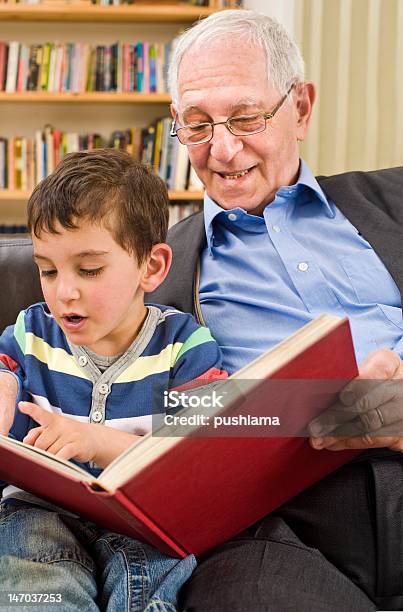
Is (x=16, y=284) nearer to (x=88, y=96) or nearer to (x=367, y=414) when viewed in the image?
(x=367, y=414)

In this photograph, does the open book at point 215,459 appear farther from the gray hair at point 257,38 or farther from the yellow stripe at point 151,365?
the gray hair at point 257,38

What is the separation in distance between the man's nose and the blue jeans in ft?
2.42

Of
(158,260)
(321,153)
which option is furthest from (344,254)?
(321,153)

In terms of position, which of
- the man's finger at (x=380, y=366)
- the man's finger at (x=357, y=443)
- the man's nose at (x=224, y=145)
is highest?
the man's nose at (x=224, y=145)

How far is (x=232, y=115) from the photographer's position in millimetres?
1486

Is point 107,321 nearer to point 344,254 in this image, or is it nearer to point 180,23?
point 344,254

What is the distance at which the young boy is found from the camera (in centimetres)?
92

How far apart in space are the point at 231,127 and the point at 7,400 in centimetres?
70

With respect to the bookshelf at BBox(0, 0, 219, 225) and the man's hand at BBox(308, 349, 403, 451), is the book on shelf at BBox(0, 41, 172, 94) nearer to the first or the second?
the bookshelf at BBox(0, 0, 219, 225)

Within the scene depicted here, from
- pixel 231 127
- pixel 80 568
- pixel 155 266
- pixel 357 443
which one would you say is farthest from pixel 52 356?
pixel 231 127

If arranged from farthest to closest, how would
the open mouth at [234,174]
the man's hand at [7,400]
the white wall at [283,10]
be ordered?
the white wall at [283,10] → the open mouth at [234,174] → the man's hand at [7,400]

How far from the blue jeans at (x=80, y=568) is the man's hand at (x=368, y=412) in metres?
0.23

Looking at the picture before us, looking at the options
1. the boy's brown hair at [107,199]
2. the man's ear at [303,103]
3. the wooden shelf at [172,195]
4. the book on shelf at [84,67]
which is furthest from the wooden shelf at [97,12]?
the boy's brown hair at [107,199]

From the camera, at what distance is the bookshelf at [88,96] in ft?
12.5
